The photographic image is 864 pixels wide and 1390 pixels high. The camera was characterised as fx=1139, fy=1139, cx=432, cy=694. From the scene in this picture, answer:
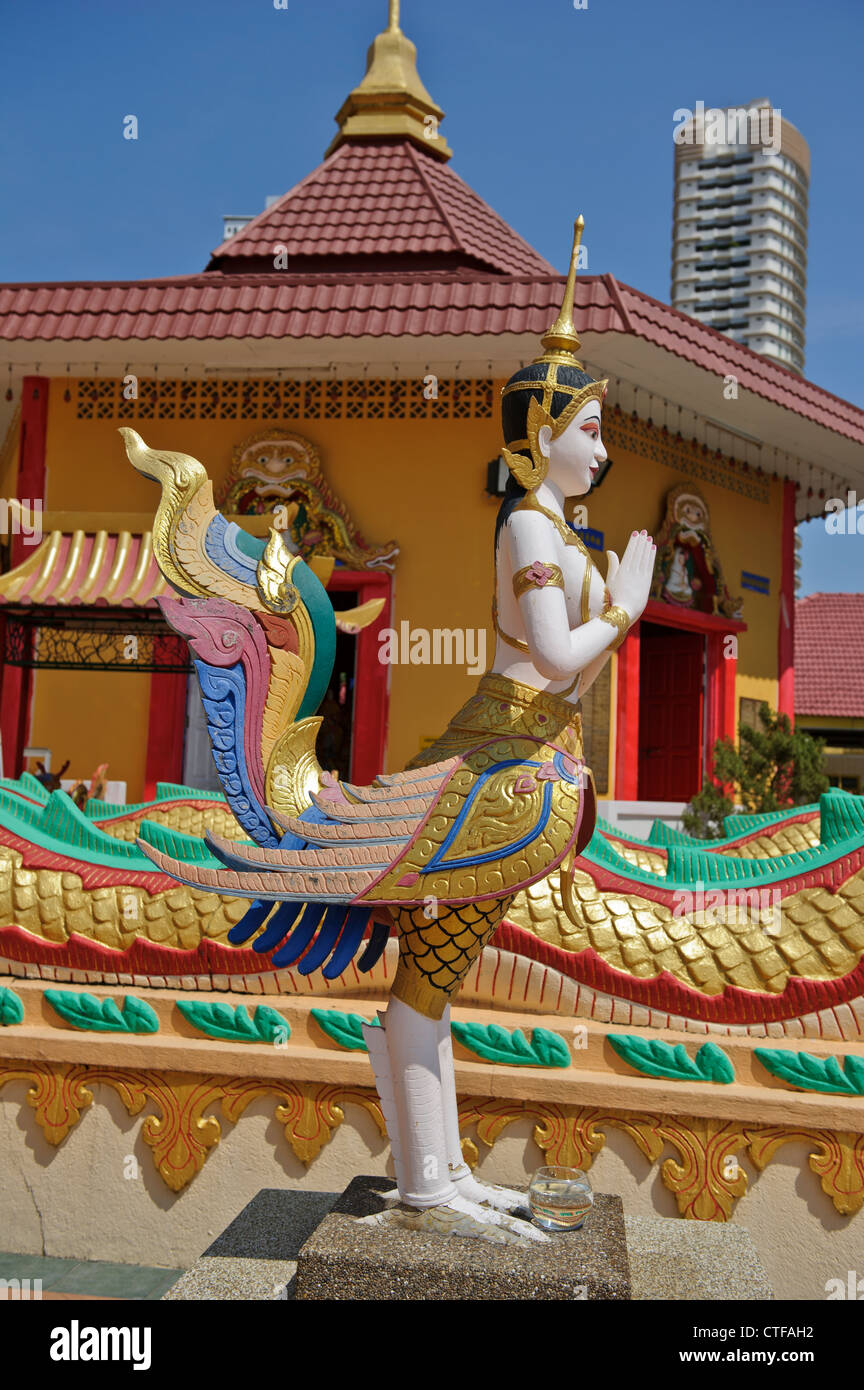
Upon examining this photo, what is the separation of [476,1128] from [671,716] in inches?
325

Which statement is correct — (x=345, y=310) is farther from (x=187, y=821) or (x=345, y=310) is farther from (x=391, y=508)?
(x=187, y=821)

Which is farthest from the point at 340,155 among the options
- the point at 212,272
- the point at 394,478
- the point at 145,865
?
the point at 145,865

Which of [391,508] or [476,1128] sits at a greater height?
[391,508]

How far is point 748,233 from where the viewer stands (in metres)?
31.0

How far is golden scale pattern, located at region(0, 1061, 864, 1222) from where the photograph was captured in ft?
9.74

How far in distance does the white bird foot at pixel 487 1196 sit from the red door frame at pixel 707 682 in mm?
6514

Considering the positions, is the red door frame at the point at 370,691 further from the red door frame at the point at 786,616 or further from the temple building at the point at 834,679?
the temple building at the point at 834,679

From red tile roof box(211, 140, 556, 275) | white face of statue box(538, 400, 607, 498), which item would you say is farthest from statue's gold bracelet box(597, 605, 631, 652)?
red tile roof box(211, 140, 556, 275)

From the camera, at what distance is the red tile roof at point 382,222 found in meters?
9.09

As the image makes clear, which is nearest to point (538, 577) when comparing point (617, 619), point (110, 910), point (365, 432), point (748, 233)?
point (617, 619)

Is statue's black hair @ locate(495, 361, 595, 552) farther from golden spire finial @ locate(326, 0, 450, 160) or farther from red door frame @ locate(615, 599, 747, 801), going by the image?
golden spire finial @ locate(326, 0, 450, 160)

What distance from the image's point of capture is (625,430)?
9109 millimetres

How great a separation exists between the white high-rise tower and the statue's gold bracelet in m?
30.0

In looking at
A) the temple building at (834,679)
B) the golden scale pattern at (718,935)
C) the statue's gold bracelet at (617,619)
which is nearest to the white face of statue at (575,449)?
the statue's gold bracelet at (617,619)
